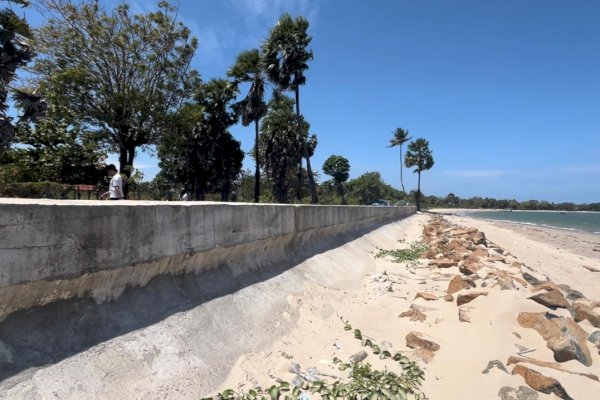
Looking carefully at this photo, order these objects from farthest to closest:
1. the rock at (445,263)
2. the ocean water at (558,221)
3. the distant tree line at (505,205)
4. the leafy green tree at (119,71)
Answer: the distant tree line at (505,205) < the ocean water at (558,221) < the leafy green tree at (119,71) < the rock at (445,263)

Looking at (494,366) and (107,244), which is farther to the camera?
(494,366)

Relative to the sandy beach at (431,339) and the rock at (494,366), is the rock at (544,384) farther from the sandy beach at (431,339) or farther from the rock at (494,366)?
the rock at (494,366)

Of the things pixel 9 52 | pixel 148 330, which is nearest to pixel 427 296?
pixel 148 330

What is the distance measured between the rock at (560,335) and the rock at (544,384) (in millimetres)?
843

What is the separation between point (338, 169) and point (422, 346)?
6851 cm

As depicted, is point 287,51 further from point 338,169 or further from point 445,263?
point 338,169

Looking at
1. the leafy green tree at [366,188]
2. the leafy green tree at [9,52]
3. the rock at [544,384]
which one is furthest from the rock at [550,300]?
the leafy green tree at [366,188]

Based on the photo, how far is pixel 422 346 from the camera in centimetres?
458

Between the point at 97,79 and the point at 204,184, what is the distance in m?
Result: 13.9

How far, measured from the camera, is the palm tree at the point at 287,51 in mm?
27984

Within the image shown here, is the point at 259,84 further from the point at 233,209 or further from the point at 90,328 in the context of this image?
the point at 90,328

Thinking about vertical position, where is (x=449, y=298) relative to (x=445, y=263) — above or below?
below

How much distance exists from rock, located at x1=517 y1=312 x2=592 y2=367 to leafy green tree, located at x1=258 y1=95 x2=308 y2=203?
109 feet

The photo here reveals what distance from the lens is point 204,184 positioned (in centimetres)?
3419
